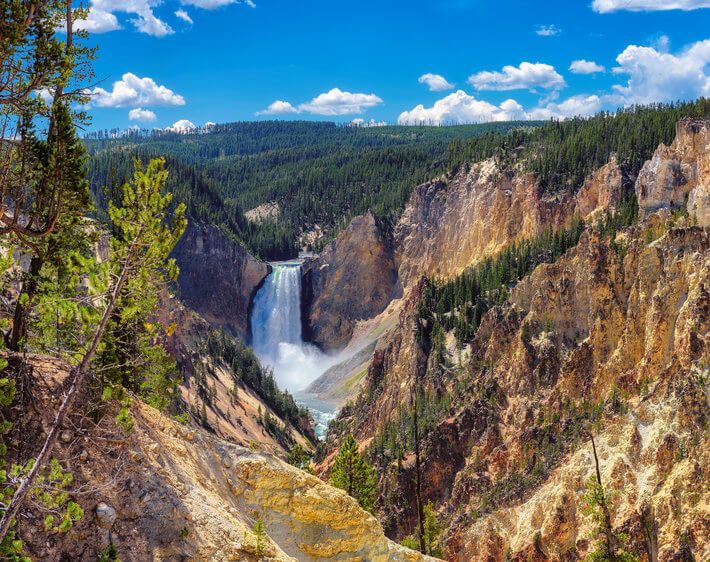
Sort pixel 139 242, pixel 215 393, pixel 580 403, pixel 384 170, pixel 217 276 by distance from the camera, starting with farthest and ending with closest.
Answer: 1. pixel 384 170
2. pixel 217 276
3. pixel 215 393
4. pixel 580 403
5. pixel 139 242

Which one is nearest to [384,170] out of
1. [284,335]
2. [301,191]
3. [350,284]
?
[301,191]

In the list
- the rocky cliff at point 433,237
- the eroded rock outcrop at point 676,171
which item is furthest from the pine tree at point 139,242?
the rocky cliff at point 433,237

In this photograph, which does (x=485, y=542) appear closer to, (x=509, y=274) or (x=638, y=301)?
(x=638, y=301)

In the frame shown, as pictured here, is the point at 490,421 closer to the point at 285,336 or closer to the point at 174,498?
the point at 174,498

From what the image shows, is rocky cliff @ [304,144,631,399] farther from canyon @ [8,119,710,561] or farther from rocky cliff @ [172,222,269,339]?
rocky cliff @ [172,222,269,339]

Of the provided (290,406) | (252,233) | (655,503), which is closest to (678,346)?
(655,503)

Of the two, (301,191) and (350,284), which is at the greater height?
(301,191)

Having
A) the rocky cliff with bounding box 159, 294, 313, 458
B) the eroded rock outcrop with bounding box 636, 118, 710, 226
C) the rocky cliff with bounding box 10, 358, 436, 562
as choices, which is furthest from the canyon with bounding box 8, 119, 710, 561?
the rocky cliff with bounding box 159, 294, 313, 458
